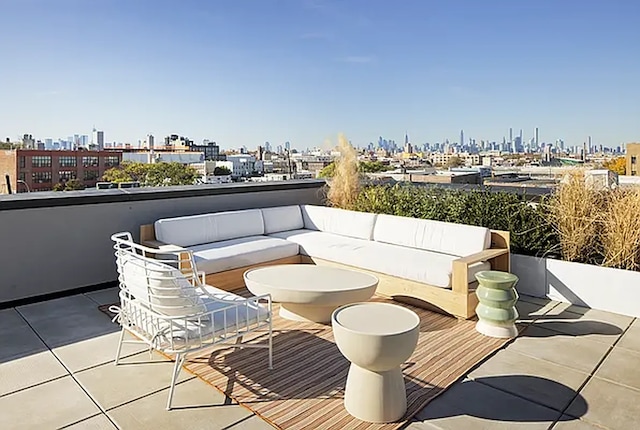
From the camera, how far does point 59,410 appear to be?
7.93 feet

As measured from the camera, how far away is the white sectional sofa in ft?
12.8

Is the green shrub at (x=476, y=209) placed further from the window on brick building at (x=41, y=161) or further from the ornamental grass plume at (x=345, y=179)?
the window on brick building at (x=41, y=161)

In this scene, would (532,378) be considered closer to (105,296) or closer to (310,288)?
(310,288)

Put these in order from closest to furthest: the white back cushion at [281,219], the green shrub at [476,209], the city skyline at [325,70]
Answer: the green shrub at [476,209] < the white back cushion at [281,219] < the city skyline at [325,70]

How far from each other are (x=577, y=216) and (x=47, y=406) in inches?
172

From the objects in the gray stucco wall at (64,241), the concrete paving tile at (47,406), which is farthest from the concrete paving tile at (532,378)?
the gray stucco wall at (64,241)

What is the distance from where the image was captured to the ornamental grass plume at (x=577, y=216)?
4211 millimetres

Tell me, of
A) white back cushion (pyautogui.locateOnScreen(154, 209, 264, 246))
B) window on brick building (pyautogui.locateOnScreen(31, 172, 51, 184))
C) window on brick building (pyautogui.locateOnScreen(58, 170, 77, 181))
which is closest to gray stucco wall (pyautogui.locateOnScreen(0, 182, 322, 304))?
white back cushion (pyautogui.locateOnScreen(154, 209, 264, 246))

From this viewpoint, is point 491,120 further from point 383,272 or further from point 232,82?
point 383,272

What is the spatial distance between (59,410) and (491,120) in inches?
590

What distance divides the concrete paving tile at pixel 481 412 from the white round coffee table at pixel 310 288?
3.46ft

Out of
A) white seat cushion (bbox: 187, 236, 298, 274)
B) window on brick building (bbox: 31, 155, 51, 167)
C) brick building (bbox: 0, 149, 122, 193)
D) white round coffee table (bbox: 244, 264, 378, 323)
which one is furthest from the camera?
window on brick building (bbox: 31, 155, 51, 167)

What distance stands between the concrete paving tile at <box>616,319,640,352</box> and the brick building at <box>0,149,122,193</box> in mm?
5390

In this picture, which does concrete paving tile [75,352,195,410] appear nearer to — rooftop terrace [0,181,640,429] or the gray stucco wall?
rooftop terrace [0,181,640,429]
